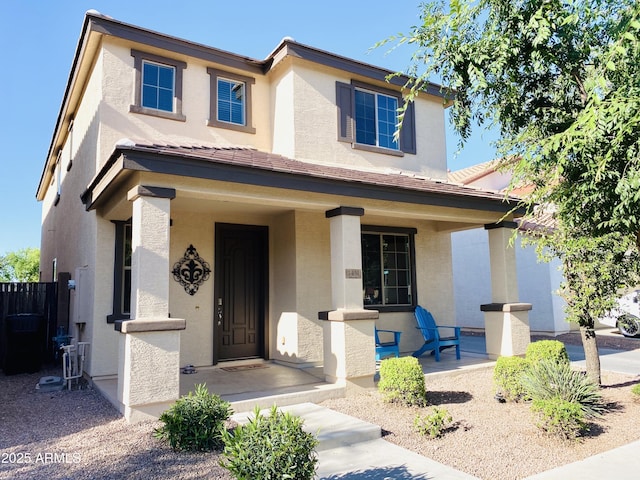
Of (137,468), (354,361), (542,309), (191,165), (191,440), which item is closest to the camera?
(137,468)

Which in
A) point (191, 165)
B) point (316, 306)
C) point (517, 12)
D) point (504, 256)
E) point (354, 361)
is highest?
point (517, 12)

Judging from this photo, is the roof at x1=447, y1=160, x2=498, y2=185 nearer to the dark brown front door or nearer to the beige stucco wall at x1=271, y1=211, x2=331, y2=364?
the beige stucco wall at x1=271, y1=211, x2=331, y2=364

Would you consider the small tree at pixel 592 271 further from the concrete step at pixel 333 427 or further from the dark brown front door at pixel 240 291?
the dark brown front door at pixel 240 291

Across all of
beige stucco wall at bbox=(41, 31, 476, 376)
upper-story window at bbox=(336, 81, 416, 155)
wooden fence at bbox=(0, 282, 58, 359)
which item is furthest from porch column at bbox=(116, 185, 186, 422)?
wooden fence at bbox=(0, 282, 58, 359)

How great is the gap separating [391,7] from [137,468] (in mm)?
7148

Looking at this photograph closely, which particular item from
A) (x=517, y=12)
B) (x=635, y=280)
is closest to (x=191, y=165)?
(x=517, y=12)

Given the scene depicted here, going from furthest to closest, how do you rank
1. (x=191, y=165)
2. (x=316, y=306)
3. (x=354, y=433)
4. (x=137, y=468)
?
(x=316, y=306)
(x=191, y=165)
(x=354, y=433)
(x=137, y=468)

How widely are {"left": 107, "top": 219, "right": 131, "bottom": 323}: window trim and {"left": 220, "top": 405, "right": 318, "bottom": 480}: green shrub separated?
16.5ft

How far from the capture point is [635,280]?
6.33 metres

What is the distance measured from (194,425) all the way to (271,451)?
67.6 inches

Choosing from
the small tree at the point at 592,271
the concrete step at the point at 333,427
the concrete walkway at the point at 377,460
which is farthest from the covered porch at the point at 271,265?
the small tree at the point at 592,271

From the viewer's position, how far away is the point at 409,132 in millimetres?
10609

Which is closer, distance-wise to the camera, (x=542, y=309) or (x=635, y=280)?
(x=635, y=280)

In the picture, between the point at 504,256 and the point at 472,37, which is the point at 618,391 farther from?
the point at 472,37
